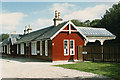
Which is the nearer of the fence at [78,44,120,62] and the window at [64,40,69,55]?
the fence at [78,44,120,62]

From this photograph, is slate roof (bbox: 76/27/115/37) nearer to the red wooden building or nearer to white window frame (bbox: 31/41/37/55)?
the red wooden building

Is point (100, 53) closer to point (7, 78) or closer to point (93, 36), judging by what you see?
point (93, 36)

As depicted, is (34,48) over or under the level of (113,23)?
under

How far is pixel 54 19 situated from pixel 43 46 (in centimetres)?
436

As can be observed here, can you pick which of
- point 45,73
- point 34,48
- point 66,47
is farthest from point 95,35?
point 45,73

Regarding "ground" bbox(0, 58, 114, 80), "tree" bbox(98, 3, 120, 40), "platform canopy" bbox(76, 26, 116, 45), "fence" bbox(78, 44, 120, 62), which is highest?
"tree" bbox(98, 3, 120, 40)

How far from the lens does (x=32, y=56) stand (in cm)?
2738

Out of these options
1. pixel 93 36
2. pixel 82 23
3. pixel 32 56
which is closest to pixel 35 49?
pixel 32 56

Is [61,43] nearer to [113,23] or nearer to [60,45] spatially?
[60,45]

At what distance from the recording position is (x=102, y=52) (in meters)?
19.5

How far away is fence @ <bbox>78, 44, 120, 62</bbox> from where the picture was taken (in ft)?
59.3

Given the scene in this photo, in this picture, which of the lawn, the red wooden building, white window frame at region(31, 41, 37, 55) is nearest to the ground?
the lawn

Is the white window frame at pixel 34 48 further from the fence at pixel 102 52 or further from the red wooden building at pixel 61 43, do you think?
the fence at pixel 102 52

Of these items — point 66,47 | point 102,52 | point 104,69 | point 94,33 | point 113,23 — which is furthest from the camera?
point 113,23
